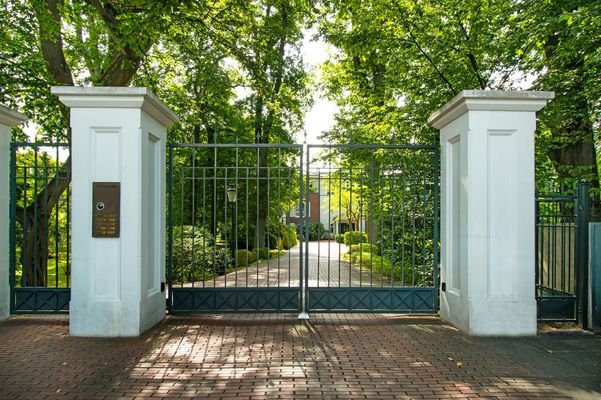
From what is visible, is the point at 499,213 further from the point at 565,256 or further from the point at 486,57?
the point at 486,57

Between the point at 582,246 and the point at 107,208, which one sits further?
the point at 582,246

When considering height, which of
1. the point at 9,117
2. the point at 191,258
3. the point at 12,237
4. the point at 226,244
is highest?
the point at 9,117

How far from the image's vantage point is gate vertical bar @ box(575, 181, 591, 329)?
6672 millimetres

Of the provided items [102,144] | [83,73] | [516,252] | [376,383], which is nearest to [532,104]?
[516,252]

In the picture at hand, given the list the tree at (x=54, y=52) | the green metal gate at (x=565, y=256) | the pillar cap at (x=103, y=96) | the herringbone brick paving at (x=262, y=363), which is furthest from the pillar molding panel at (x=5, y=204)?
the green metal gate at (x=565, y=256)

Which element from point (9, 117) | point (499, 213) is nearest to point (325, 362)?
point (499, 213)

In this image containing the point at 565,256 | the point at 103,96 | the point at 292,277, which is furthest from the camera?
the point at 292,277

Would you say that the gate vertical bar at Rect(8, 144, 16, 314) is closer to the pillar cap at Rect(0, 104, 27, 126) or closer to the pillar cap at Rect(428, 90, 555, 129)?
the pillar cap at Rect(0, 104, 27, 126)

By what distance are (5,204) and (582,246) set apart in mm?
9489

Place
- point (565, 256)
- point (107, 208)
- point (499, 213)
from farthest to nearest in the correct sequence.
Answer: point (565, 256) < point (499, 213) < point (107, 208)

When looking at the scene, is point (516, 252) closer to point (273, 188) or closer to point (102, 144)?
point (102, 144)

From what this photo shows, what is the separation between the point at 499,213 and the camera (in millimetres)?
6523

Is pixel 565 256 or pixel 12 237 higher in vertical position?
pixel 12 237

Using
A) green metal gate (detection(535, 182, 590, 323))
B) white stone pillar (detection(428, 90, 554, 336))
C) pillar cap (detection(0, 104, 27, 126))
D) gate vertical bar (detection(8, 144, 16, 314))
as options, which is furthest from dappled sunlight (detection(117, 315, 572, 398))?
pillar cap (detection(0, 104, 27, 126))
